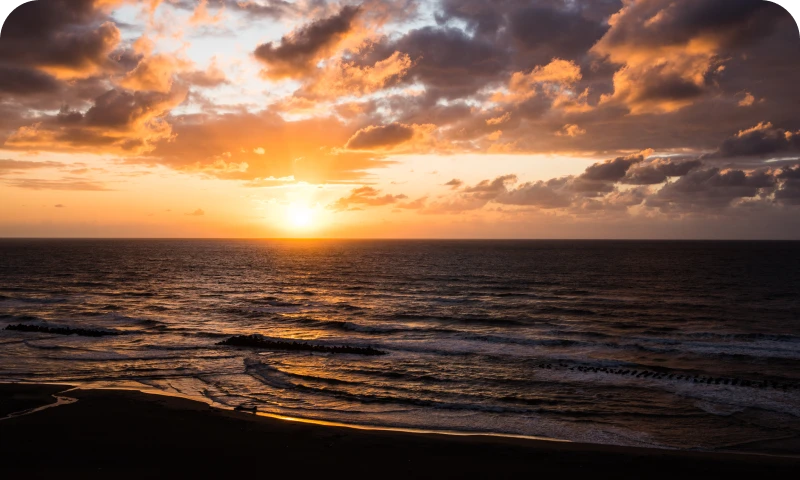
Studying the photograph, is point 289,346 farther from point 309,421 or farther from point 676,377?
point 676,377

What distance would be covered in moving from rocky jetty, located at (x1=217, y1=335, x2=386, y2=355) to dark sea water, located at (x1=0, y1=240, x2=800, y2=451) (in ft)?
3.69

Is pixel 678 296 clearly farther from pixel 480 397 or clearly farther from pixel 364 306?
pixel 480 397

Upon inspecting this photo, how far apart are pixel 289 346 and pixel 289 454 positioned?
19.8m

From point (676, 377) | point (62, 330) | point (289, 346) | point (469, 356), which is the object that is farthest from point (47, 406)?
point (676, 377)

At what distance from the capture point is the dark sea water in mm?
22234

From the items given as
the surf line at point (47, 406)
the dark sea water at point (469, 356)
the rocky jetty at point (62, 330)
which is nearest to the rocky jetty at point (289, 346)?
the dark sea water at point (469, 356)

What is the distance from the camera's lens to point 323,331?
44000mm

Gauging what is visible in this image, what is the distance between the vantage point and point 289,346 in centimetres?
3644

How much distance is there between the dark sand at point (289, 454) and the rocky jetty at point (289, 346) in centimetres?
1445

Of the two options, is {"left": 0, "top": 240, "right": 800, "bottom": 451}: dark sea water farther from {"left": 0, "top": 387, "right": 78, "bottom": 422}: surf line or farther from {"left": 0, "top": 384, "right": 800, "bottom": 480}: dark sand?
{"left": 0, "top": 387, "right": 78, "bottom": 422}: surf line

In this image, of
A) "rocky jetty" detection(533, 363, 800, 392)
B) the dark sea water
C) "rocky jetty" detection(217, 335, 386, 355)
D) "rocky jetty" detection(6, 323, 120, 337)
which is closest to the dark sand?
the dark sea water

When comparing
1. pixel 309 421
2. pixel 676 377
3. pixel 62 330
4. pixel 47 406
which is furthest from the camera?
pixel 62 330

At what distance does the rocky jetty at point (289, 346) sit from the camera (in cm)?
3509

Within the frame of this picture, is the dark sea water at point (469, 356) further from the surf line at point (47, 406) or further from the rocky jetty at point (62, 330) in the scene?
the surf line at point (47, 406)
